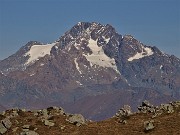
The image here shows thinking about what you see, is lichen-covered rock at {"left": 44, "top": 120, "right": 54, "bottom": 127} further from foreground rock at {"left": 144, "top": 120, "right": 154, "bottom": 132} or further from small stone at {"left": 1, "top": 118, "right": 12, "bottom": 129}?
foreground rock at {"left": 144, "top": 120, "right": 154, "bottom": 132}

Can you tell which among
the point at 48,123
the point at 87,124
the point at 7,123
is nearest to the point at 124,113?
the point at 87,124

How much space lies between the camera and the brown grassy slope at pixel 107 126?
2069 inches

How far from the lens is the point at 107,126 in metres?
57.4

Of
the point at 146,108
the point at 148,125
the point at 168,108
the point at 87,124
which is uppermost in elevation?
the point at 146,108

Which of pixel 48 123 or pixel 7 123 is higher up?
pixel 7 123

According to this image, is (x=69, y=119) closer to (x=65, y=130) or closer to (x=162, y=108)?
(x=65, y=130)

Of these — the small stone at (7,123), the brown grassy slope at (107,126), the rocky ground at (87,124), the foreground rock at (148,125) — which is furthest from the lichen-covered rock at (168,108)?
the small stone at (7,123)

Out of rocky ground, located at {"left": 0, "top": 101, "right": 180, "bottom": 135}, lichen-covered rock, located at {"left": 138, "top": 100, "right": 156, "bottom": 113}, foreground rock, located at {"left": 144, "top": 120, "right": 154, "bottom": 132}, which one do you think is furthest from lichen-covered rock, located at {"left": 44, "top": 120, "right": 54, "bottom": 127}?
lichen-covered rock, located at {"left": 138, "top": 100, "right": 156, "bottom": 113}

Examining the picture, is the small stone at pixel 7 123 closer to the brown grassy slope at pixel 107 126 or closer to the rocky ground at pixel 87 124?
the rocky ground at pixel 87 124

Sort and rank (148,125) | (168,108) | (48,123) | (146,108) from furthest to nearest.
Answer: (146,108)
(168,108)
(48,123)
(148,125)

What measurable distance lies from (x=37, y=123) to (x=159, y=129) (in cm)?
1611

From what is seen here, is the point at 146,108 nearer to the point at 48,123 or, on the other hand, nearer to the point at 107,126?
the point at 107,126

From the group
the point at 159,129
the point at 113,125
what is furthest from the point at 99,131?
the point at 159,129

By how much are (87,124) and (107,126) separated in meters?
3.38
